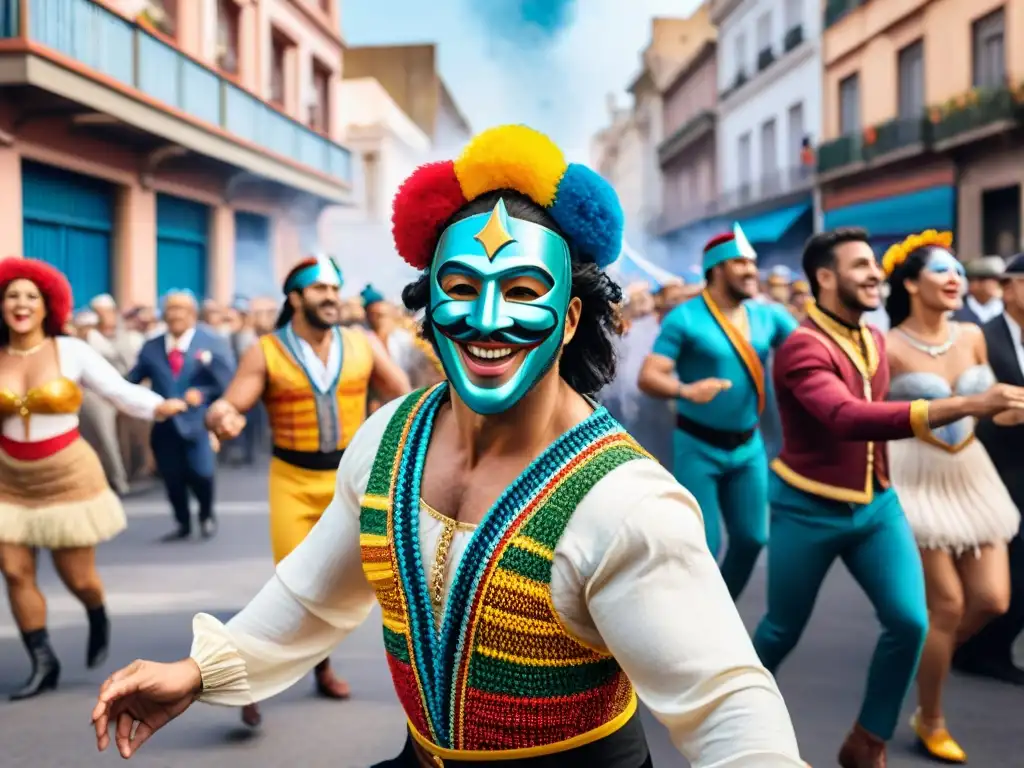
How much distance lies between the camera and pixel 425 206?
6.82 ft

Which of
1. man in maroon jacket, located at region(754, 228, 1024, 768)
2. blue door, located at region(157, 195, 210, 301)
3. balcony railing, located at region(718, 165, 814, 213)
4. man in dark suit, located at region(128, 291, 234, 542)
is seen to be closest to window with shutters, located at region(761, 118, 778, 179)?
balcony railing, located at region(718, 165, 814, 213)

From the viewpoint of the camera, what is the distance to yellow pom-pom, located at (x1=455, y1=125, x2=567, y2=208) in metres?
2.01

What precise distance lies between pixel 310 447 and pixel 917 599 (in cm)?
259

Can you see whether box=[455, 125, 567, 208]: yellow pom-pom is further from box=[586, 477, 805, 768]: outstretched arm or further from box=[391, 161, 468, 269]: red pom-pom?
box=[586, 477, 805, 768]: outstretched arm

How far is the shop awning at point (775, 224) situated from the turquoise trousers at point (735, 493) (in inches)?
903

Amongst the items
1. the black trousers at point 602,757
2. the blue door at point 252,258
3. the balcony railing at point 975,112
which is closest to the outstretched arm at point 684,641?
the black trousers at point 602,757

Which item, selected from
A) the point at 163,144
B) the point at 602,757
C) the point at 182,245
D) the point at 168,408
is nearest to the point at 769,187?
the point at 182,245

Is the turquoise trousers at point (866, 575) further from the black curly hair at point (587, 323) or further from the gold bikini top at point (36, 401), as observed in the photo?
the gold bikini top at point (36, 401)

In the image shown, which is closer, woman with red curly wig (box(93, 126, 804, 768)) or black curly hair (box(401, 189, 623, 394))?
woman with red curly wig (box(93, 126, 804, 768))

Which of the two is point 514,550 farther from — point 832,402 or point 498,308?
point 832,402

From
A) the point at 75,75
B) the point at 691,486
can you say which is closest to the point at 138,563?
the point at 691,486

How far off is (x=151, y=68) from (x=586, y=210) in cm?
1518

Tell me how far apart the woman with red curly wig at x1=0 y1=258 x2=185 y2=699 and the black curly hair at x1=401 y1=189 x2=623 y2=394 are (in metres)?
3.29

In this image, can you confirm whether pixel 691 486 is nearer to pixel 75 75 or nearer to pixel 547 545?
pixel 547 545
